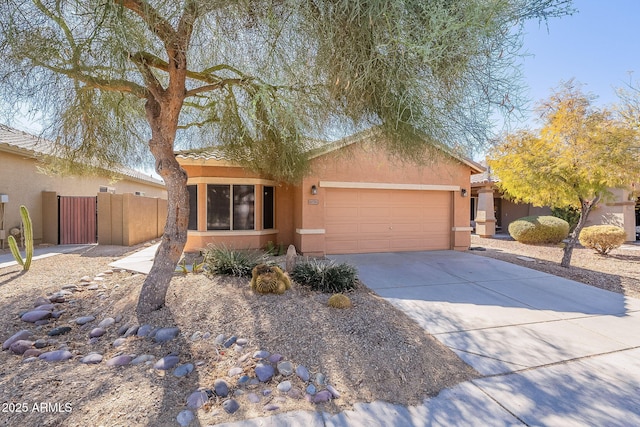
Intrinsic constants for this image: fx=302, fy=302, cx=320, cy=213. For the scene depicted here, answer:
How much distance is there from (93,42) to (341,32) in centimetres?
337

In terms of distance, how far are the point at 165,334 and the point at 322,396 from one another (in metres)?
2.48

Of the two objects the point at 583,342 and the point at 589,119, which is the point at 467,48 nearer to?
the point at 583,342

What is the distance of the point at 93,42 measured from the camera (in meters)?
4.01

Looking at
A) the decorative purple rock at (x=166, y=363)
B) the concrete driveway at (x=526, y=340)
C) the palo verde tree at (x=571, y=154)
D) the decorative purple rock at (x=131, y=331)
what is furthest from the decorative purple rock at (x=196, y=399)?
the palo verde tree at (x=571, y=154)

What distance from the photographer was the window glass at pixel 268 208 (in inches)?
422

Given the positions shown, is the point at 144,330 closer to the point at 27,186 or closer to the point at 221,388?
the point at 221,388

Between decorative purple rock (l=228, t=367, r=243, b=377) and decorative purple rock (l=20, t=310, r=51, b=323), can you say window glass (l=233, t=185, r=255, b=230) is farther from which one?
decorative purple rock (l=228, t=367, r=243, b=377)

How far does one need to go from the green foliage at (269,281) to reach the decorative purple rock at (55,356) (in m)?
2.71

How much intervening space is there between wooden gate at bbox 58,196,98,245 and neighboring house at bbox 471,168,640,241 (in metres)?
18.5

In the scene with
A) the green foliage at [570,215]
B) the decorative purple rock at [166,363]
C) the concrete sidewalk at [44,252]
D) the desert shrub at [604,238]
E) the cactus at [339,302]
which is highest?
the green foliage at [570,215]

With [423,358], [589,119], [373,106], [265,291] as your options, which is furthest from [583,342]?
[589,119]

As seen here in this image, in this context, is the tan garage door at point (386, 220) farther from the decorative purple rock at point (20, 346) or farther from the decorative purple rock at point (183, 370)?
the decorative purple rock at point (20, 346)

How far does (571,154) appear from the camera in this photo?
27.2 feet

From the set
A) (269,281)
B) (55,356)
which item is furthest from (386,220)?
(55,356)
